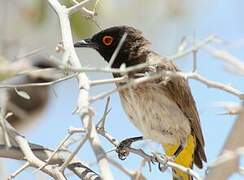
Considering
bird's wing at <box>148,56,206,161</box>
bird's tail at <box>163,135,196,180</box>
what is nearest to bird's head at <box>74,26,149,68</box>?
bird's wing at <box>148,56,206,161</box>

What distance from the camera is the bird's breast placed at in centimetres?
377

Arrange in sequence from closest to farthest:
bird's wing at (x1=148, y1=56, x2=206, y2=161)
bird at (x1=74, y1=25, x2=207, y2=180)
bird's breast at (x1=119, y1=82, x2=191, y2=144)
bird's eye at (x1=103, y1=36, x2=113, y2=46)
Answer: bird's breast at (x1=119, y1=82, x2=191, y2=144) < bird at (x1=74, y1=25, x2=207, y2=180) < bird's wing at (x1=148, y1=56, x2=206, y2=161) < bird's eye at (x1=103, y1=36, x2=113, y2=46)

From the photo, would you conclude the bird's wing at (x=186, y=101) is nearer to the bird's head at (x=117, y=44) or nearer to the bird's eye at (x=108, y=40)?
the bird's head at (x=117, y=44)

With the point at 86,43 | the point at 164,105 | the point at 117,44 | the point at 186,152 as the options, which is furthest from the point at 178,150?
the point at 86,43

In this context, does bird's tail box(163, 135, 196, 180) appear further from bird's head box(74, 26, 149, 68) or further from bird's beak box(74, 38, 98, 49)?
bird's beak box(74, 38, 98, 49)

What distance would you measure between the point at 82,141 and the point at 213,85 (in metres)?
0.43

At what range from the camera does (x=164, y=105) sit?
4.03 meters

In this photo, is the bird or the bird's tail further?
the bird's tail

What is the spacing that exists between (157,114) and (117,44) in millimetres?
651

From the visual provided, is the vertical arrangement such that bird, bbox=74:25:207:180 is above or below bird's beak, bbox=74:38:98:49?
below

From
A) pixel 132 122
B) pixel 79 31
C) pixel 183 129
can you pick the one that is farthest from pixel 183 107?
pixel 79 31

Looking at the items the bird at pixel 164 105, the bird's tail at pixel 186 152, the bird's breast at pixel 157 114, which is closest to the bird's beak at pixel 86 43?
the bird at pixel 164 105

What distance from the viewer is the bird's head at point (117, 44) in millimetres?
4152

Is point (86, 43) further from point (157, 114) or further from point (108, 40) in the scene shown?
point (157, 114)
